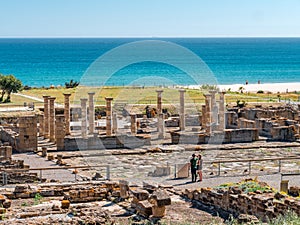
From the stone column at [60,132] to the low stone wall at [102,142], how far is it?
0.26 m

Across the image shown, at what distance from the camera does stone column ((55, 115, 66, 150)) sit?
33719 millimetres

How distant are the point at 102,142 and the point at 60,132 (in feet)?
7.26

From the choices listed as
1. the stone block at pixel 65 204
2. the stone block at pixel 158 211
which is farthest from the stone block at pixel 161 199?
the stone block at pixel 65 204

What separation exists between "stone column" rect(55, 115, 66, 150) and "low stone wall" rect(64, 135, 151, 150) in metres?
0.26

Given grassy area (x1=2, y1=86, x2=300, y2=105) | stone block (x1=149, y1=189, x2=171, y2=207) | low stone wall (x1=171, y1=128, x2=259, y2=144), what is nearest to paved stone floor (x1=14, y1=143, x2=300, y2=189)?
low stone wall (x1=171, y1=128, x2=259, y2=144)

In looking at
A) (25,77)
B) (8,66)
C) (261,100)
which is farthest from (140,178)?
(8,66)

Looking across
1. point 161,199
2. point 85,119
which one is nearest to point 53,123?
point 85,119

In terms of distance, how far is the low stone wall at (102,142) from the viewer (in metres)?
34.1

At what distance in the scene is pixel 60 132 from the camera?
34.3 m

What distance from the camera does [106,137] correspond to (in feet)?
113

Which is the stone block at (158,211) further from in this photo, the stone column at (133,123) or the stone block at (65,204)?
the stone column at (133,123)

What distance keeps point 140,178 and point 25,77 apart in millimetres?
107865

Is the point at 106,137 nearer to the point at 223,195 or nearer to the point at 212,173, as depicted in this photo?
the point at 212,173

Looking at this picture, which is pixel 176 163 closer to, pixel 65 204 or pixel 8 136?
pixel 8 136
